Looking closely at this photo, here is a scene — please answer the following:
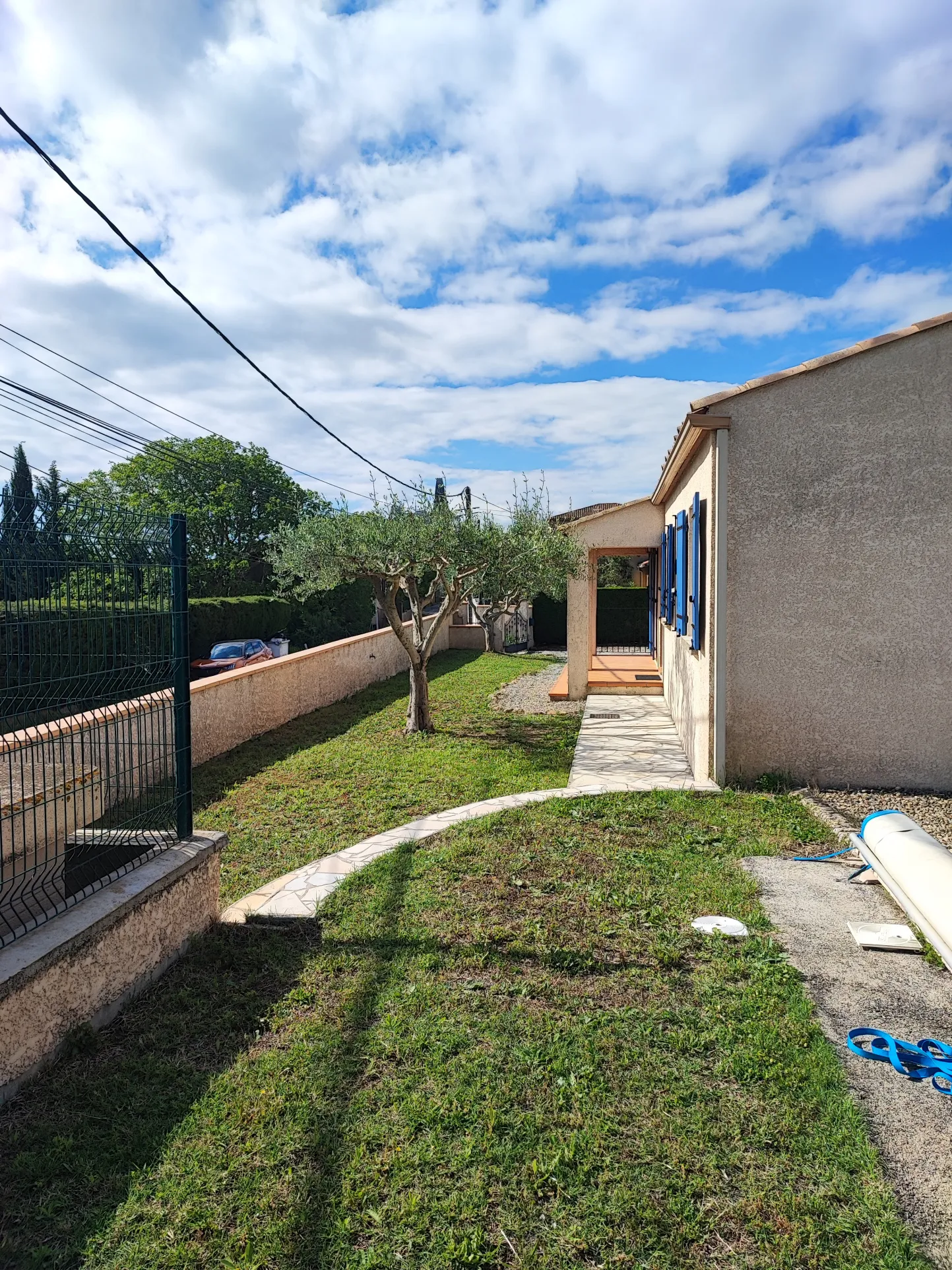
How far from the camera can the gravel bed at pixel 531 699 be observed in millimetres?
12469

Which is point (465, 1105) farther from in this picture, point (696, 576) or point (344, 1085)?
point (696, 576)

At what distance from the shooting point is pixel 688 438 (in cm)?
753

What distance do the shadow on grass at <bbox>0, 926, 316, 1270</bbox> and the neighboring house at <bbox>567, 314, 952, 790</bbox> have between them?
16.2ft

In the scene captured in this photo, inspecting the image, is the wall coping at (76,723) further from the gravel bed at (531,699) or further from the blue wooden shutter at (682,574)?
the gravel bed at (531,699)

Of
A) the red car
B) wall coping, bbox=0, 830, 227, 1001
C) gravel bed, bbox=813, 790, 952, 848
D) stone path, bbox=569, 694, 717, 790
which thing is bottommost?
gravel bed, bbox=813, 790, 952, 848

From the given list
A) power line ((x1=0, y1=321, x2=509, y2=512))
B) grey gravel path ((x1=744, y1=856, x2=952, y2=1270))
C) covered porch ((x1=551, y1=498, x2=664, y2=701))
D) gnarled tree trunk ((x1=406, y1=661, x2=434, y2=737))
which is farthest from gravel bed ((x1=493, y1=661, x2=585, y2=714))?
grey gravel path ((x1=744, y1=856, x2=952, y2=1270))

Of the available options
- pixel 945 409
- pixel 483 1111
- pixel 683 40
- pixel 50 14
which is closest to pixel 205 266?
pixel 50 14

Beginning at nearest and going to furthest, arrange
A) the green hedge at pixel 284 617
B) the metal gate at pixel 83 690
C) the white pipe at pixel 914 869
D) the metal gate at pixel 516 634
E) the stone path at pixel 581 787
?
the metal gate at pixel 83 690 → the white pipe at pixel 914 869 → the stone path at pixel 581 787 → the green hedge at pixel 284 617 → the metal gate at pixel 516 634

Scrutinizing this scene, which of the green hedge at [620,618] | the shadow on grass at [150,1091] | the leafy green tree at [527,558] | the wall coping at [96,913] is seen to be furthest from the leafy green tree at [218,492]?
the shadow on grass at [150,1091]

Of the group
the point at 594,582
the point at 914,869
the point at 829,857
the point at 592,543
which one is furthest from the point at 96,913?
the point at 594,582

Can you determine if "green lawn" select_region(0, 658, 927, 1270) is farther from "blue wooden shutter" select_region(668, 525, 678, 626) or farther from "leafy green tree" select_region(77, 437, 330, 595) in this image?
"leafy green tree" select_region(77, 437, 330, 595)

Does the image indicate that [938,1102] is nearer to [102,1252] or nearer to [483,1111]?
[483,1111]

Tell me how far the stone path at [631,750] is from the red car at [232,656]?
8331mm

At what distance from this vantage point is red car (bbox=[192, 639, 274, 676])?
16.7 metres
